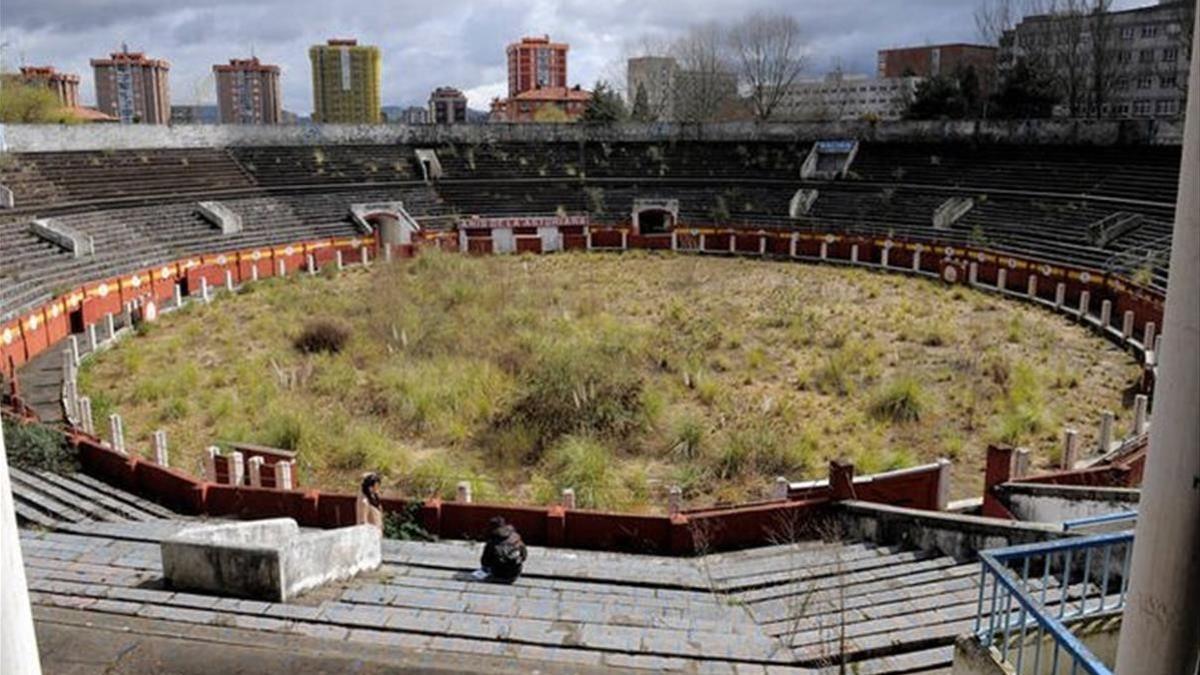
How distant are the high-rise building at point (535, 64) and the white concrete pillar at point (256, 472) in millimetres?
132362

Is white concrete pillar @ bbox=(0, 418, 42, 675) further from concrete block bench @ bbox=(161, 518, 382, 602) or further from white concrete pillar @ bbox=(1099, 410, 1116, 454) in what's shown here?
white concrete pillar @ bbox=(1099, 410, 1116, 454)

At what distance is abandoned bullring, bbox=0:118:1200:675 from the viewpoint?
902cm

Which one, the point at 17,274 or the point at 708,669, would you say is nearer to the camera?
the point at 708,669

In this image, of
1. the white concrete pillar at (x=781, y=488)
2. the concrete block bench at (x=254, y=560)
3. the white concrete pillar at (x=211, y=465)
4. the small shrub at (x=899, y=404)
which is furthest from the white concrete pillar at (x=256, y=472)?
the small shrub at (x=899, y=404)

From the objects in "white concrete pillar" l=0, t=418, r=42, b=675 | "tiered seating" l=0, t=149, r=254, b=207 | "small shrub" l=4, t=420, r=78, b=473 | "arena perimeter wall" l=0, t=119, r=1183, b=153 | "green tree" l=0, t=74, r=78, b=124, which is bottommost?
"small shrub" l=4, t=420, r=78, b=473

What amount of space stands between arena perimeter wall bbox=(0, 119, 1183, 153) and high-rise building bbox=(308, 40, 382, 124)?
86240 millimetres

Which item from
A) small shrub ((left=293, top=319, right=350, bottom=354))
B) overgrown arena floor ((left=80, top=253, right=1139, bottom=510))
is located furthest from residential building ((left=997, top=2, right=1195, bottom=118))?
small shrub ((left=293, top=319, right=350, bottom=354))

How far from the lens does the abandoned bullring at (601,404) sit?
9016 millimetres

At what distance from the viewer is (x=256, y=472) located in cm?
1403

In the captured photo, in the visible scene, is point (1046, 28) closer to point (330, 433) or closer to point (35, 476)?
point (330, 433)

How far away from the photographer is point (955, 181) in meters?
39.3

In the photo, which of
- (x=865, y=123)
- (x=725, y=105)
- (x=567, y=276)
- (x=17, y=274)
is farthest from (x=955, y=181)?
(x=725, y=105)

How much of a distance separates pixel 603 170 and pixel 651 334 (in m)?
24.1

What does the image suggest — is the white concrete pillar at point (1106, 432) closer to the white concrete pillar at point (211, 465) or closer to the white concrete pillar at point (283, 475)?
the white concrete pillar at point (283, 475)
